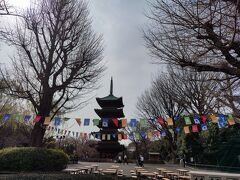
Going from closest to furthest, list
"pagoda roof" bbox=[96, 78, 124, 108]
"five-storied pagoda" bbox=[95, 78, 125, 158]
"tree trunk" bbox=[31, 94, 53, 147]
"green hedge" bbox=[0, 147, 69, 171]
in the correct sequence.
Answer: "green hedge" bbox=[0, 147, 69, 171] → "tree trunk" bbox=[31, 94, 53, 147] → "five-storied pagoda" bbox=[95, 78, 125, 158] → "pagoda roof" bbox=[96, 78, 124, 108]

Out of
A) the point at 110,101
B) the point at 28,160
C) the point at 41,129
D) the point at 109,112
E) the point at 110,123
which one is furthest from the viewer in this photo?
the point at 109,112

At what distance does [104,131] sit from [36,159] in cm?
2411

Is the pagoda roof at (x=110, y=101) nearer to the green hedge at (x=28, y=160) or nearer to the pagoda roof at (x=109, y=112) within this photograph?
the pagoda roof at (x=109, y=112)

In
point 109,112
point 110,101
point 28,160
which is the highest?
point 110,101

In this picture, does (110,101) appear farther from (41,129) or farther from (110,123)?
(41,129)

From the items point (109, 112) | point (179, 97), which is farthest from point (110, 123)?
point (179, 97)

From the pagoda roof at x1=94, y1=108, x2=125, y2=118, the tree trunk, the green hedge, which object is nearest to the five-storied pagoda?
the pagoda roof at x1=94, y1=108, x2=125, y2=118

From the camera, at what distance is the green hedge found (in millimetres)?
13016

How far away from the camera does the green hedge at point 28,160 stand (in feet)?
42.7

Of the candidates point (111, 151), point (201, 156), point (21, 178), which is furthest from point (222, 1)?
point (111, 151)

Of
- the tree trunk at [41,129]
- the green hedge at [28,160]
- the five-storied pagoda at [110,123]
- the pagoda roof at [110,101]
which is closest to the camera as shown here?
the green hedge at [28,160]

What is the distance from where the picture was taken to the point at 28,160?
13.0 m

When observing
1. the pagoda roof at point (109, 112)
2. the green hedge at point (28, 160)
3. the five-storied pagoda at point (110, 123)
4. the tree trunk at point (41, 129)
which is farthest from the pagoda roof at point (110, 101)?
the green hedge at point (28, 160)

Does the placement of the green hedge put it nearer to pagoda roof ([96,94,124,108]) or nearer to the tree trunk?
the tree trunk
